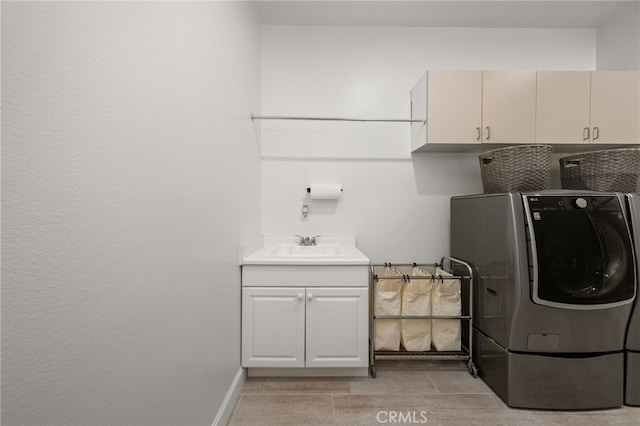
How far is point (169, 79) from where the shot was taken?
3.38 feet

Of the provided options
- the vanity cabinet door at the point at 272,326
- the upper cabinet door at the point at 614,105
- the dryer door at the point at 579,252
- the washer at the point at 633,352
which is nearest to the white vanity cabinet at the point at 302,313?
the vanity cabinet door at the point at 272,326

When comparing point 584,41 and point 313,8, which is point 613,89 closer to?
point 584,41

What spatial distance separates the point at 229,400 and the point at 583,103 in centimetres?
312

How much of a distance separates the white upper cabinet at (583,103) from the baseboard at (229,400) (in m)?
2.66

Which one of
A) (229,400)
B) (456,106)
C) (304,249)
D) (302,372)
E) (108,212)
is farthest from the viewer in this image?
(304,249)

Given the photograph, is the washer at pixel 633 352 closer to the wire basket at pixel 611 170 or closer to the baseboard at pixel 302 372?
the wire basket at pixel 611 170

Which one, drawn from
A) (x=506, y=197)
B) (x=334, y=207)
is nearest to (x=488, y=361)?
(x=506, y=197)

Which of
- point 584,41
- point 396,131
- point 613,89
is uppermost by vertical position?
point 584,41

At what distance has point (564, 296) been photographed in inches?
66.2

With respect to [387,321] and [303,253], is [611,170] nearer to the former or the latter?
[387,321]

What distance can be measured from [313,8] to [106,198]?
7.68ft

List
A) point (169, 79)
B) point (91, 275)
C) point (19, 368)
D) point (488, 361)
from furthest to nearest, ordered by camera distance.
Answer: point (488, 361)
point (169, 79)
point (91, 275)
point (19, 368)

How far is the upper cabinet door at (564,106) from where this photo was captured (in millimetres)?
2207

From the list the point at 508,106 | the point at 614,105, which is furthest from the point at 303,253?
the point at 614,105
